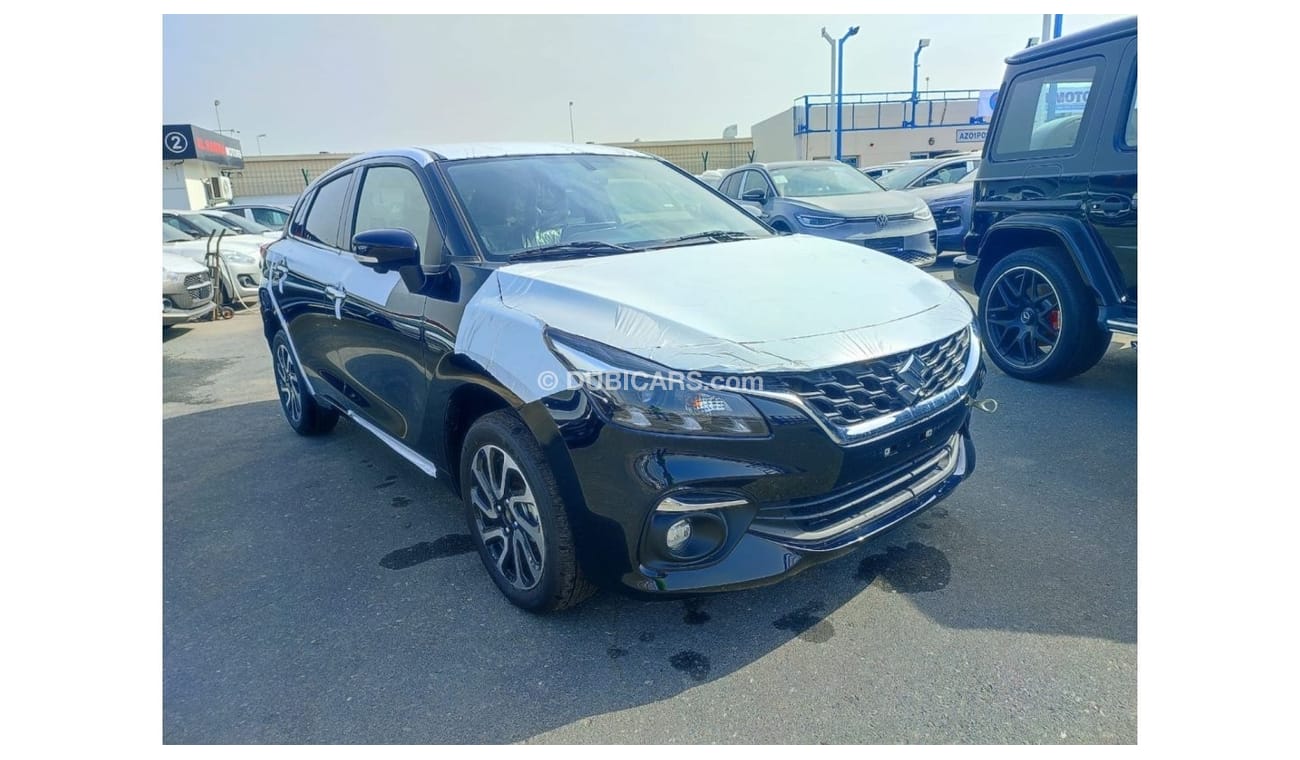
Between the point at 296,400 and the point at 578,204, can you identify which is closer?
the point at 578,204

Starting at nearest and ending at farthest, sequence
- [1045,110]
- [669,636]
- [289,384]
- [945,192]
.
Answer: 1. [669,636]
2. [1045,110]
3. [289,384]
4. [945,192]

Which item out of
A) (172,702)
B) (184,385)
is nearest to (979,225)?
(172,702)

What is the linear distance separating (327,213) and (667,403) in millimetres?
2918

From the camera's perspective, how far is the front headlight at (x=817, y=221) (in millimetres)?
8781

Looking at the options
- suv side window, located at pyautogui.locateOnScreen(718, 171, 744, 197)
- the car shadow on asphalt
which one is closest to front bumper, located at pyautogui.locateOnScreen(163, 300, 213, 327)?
the car shadow on asphalt

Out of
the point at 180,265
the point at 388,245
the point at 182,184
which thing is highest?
the point at 182,184

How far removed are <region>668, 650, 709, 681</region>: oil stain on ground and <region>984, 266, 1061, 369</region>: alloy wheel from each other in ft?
11.9

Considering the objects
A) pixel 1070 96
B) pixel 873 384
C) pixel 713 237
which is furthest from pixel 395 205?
pixel 1070 96

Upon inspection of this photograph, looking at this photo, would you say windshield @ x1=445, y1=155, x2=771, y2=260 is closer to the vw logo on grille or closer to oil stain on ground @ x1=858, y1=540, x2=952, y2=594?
the vw logo on grille

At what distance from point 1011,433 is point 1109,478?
66cm

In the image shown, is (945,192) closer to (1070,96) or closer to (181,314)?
(1070,96)

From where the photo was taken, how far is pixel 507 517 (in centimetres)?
267

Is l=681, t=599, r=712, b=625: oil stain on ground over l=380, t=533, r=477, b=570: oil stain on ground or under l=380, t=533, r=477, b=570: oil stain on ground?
under

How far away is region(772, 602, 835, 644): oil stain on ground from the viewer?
2502 mm
